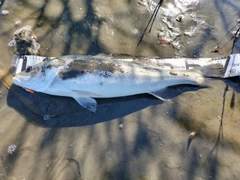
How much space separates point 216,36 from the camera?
15.4 feet

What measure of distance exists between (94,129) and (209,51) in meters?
2.57

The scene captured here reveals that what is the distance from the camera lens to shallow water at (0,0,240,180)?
3.67 meters

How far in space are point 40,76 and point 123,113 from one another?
1.46m

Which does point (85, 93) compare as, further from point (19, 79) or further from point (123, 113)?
point (19, 79)

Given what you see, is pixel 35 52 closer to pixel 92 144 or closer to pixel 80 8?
pixel 80 8

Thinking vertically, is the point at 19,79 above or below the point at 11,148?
above

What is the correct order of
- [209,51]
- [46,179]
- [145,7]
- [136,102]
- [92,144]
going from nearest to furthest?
1. [46,179]
2. [92,144]
3. [136,102]
4. [209,51]
5. [145,7]

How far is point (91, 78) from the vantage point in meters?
3.85

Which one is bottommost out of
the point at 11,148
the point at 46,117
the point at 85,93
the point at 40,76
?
the point at 11,148

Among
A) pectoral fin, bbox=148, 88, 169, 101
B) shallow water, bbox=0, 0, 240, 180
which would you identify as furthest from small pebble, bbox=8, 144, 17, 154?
pectoral fin, bbox=148, 88, 169, 101

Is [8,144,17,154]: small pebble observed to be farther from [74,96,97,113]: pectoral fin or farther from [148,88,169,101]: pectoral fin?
[148,88,169,101]: pectoral fin

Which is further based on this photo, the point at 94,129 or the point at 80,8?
the point at 80,8

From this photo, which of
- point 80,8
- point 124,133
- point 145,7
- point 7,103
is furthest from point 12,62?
point 145,7

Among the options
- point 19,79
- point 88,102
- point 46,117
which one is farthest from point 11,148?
point 88,102
